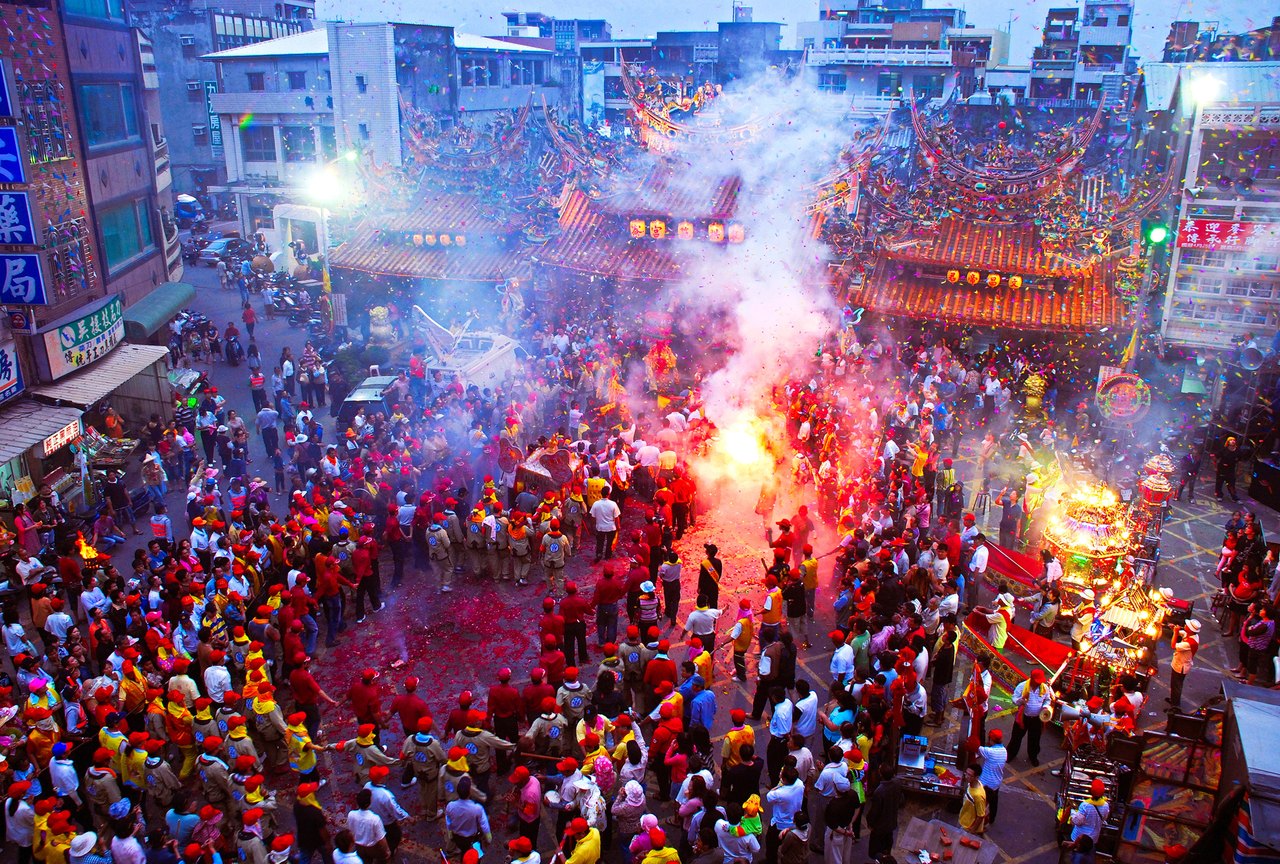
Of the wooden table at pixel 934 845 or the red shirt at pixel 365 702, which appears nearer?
the wooden table at pixel 934 845

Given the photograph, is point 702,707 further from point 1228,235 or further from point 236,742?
point 1228,235

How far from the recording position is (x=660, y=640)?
405 inches

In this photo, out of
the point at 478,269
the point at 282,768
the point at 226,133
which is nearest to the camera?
the point at 282,768

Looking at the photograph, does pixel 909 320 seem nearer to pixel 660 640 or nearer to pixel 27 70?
pixel 660 640

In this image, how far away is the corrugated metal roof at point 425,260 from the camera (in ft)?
85.5

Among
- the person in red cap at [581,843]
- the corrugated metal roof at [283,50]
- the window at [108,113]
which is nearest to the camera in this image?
the person in red cap at [581,843]

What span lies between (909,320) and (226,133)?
38968 millimetres

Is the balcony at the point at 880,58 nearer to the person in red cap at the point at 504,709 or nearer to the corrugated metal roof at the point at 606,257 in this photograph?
the corrugated metal roof at the point at 606,257

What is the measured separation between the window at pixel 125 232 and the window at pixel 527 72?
2808cm

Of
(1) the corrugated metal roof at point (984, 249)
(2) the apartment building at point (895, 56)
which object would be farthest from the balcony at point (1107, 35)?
(1) the corrugated metal roof at point (984, 249)

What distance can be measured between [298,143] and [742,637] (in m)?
42.3

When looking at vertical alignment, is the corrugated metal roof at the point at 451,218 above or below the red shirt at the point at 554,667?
above

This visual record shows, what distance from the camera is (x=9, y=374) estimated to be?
664 inches

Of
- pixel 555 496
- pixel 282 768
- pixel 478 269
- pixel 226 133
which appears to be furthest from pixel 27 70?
pixel 226 133
